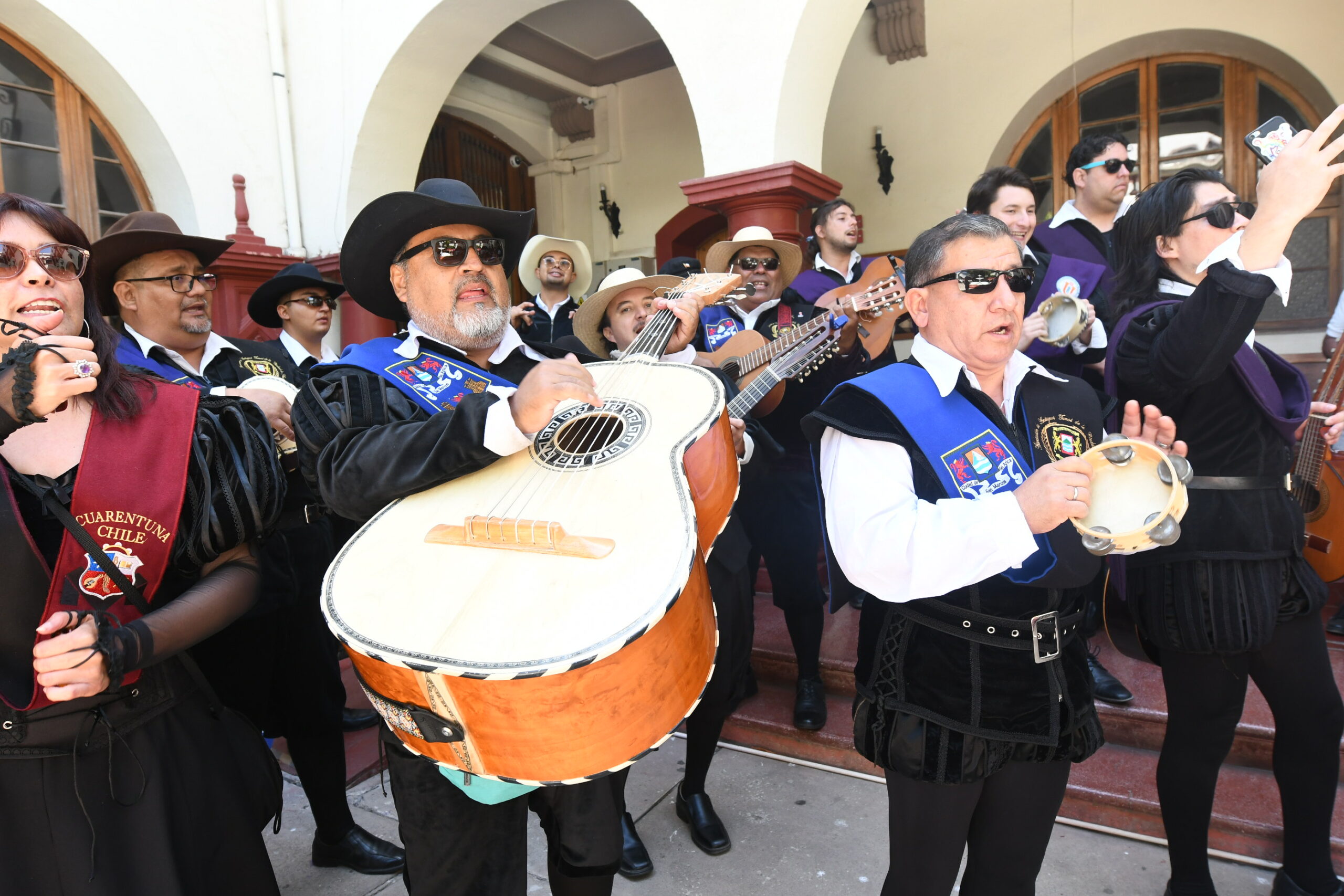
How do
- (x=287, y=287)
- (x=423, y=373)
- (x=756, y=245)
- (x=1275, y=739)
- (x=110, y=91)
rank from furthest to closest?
(x=110, y=91) < (x=756, y=245) < (x=287, y=287) < (x=1275, y=739) < (x=423, y=373)

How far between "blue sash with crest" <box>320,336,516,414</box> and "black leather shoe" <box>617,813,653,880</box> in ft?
5.13

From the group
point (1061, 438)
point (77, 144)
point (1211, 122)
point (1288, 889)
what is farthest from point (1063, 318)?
point (77, 144)

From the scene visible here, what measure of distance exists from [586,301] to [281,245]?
4290 mm

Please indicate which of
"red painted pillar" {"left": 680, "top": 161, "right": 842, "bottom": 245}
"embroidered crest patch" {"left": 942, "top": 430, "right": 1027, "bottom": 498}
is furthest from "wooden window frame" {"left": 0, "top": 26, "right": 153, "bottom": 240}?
"embroidered crest patch" {"left": 942, "top": 430, "right": 1027, "bottom": 498}

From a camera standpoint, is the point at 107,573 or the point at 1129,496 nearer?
the point at 1129,496

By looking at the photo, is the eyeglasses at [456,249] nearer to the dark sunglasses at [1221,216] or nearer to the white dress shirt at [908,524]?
the white dress shirt at [908,524]

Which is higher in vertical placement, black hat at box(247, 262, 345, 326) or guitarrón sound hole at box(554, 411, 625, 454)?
black hat at box(247, 262, 345, 326)

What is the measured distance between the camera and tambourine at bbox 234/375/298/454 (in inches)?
84.3

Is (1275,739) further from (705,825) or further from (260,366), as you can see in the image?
(260,366)

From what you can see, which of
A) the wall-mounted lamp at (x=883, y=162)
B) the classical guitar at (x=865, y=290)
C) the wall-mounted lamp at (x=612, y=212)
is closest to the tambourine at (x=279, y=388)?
the classical guitar at (x=865, y=290)

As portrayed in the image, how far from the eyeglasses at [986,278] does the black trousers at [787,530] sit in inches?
68.1

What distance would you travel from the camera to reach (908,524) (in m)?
1.52

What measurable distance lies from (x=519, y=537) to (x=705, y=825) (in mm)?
1857

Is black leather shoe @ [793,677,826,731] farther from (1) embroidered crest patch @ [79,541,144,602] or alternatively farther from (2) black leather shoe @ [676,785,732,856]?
(1) embroidered crest patch @ [79,541,144,602]
